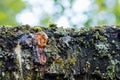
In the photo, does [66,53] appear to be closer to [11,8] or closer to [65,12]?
[65,12]

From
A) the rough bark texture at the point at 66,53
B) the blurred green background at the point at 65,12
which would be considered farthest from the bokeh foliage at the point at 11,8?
the rough bark texture at the point at 66,53

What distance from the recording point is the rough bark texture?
4.87ft

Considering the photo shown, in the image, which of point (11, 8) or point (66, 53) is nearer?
point (66, 53)

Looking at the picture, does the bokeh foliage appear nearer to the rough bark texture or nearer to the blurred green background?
the blurred green background

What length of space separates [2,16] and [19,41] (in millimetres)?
5887

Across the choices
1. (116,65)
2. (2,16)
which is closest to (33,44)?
(116,65)

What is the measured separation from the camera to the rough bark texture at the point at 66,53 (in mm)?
1483

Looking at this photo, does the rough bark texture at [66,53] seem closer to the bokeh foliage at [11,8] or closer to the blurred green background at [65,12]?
the blurred green background at [65,12]

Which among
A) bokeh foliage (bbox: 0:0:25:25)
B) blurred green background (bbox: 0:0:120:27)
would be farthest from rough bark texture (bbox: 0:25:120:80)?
bokeh foliage (bbox: 0:0:25:25)

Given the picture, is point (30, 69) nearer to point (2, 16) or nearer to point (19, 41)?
point (19, 41)

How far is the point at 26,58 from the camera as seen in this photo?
4.91 feet

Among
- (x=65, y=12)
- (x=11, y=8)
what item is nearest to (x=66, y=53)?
(x=65, y=12)

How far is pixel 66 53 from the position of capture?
156cm

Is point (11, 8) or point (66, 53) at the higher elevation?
point (11, 8)
